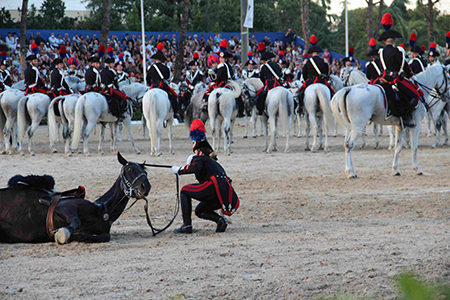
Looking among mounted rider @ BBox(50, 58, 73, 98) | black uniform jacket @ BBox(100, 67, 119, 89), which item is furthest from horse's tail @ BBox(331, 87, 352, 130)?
mounted rider @ BBox(50, 58, 73, 98)

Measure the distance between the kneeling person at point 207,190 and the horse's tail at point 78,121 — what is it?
8931 millimetres

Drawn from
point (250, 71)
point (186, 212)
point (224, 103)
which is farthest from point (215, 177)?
point (250, 71)

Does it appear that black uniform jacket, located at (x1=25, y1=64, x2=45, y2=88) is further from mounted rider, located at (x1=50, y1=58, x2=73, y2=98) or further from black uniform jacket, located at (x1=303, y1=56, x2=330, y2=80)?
black uniform jacket, located at (x1=303, y1=56, x2=330, y2=80)

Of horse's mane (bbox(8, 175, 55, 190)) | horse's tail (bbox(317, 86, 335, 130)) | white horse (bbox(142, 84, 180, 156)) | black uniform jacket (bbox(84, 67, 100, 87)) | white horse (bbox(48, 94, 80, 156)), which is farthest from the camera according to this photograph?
black uniform jacket (bbox(84, 67, 100, 87))

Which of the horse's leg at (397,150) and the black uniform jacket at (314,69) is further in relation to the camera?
the black uniform jacket at (314,69)

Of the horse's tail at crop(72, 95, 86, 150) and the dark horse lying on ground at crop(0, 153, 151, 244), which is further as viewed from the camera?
the horse's tail at crop(72, 95, 86, 150)

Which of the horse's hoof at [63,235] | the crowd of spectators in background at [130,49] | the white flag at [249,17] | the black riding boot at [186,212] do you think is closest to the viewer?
the horse's hoof at [63,235]

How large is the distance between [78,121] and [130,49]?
65.4 feet

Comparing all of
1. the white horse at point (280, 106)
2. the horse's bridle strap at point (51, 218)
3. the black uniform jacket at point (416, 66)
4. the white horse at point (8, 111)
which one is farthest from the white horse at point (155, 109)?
the horse's bridle strap at point (51, 218)

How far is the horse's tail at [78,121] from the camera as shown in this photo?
15.2 metres

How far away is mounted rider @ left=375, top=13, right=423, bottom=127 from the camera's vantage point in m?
11.2

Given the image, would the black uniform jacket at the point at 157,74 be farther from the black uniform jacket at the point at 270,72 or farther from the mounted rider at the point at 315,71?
the mounted rider at the point at 315,71

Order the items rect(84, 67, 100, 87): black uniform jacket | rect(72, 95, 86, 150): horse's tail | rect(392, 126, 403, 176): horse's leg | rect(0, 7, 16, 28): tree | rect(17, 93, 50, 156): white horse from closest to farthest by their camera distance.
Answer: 1. rect(392, 126, 403, 176): horse's leg
2. rect(72, 95, 86, 150): horse's tail
3. rect(17, 93, 50, 156): white horse
4. rect(84, 67, 100, 87): black uniform jacket
5. rect(0, 7, 16, 28): tree

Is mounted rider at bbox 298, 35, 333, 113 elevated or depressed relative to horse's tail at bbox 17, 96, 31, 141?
elevated
